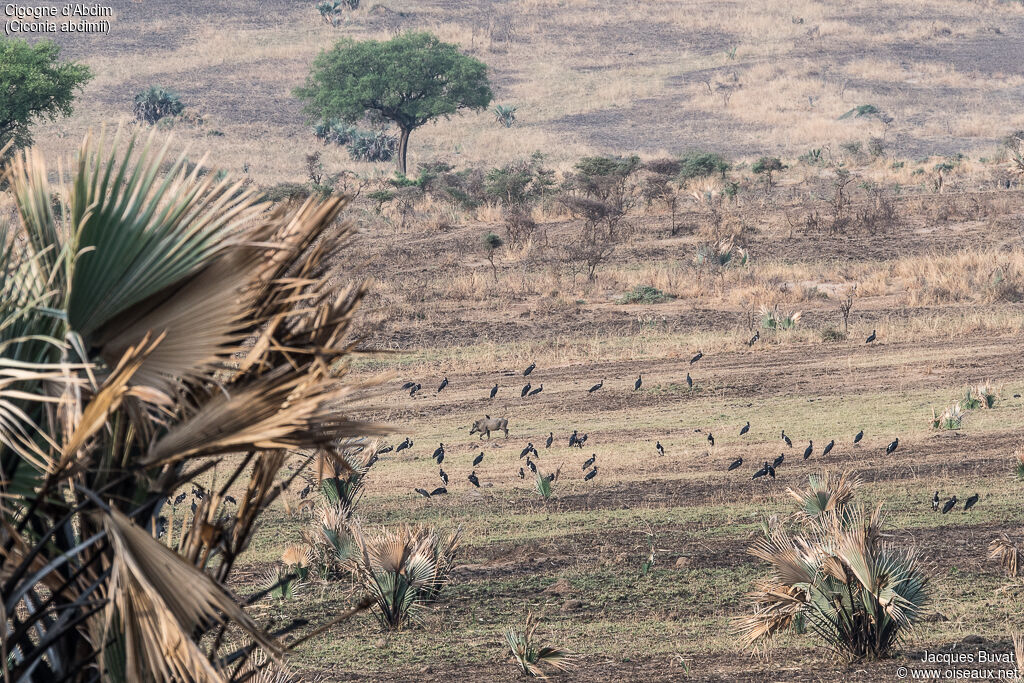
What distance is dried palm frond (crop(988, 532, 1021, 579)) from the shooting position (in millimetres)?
9516

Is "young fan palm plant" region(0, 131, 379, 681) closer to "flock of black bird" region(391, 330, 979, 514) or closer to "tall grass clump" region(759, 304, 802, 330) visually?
"flock of black bird" region(391, 330, 979, 514)

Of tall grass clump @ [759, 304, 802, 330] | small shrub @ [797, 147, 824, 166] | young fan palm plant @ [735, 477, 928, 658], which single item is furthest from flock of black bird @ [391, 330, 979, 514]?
small shrub @ [797, 147, 824, 166]

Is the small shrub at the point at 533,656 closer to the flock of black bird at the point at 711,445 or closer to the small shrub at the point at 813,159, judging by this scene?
the flock of black bird at the point at 711,445

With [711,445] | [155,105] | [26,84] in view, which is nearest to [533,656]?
[711,445]

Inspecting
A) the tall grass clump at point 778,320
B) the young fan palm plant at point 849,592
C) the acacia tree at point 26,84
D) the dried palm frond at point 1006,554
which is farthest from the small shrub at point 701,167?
the young fan palm plant at point 849,592

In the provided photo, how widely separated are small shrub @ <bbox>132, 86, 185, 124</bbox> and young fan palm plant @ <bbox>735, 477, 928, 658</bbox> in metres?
51.9

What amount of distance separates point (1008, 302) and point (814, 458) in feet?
41.6

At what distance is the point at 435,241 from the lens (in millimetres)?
32281

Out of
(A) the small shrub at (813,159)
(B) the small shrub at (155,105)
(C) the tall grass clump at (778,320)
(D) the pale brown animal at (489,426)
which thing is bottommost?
(A) the small shrub at (813,159)

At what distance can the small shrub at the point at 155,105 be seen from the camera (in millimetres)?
55594

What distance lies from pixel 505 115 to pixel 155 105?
16.8m

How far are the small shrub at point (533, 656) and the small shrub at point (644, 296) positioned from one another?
18581 millimetres

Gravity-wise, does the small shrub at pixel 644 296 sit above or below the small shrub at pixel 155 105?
above

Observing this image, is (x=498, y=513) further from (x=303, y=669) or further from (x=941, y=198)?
(x=941, y=198)
